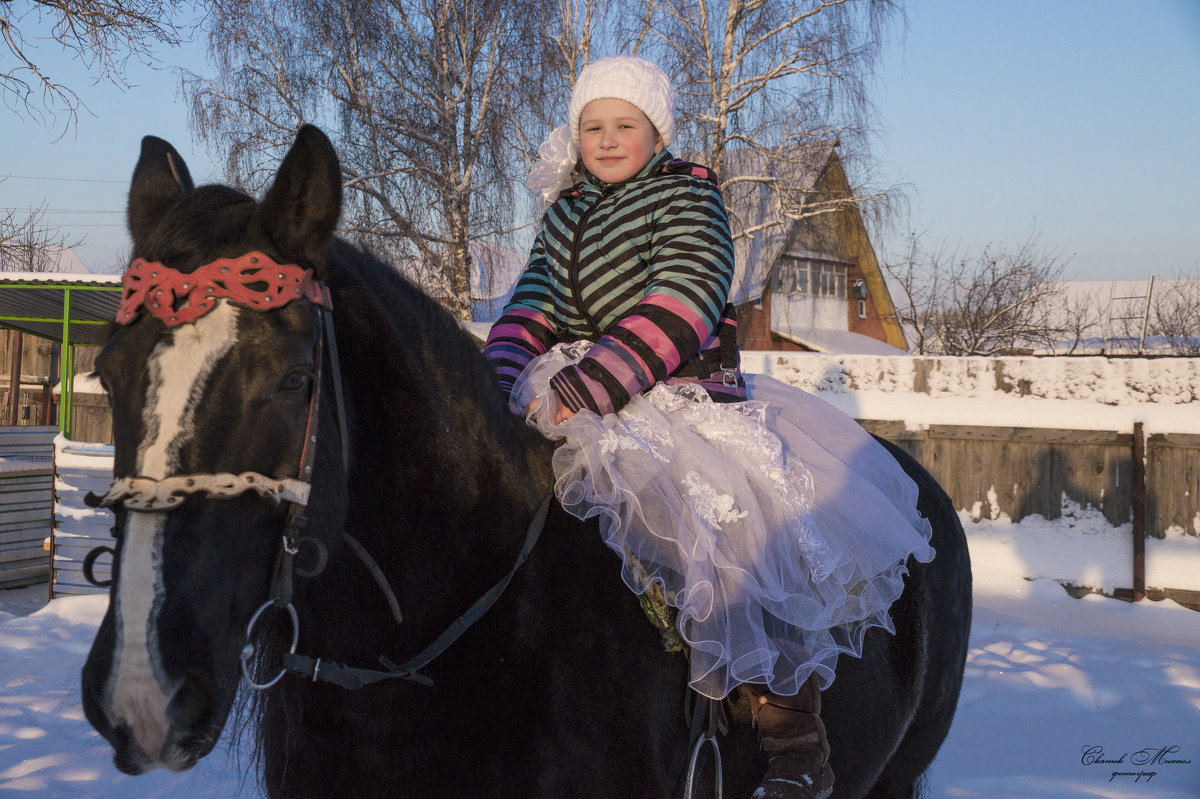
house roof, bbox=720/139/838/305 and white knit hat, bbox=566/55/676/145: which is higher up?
house roof, bbox=720/139/838/305

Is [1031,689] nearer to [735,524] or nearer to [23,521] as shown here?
[735,524]

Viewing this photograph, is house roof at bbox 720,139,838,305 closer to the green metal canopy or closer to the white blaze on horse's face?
the green metal canopy

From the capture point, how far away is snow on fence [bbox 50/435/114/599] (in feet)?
26.2

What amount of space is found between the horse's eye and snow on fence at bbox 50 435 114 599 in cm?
753

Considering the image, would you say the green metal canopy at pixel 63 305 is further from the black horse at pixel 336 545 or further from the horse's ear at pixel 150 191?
the black horse at pixel 336 545

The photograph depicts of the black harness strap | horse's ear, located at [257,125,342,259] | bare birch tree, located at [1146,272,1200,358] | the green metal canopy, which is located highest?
bare birch tree, located at [1146,272,1200,358]

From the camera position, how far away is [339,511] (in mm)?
Result: 1557

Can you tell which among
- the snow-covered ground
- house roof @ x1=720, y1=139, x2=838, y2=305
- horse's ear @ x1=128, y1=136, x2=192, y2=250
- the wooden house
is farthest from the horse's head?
the wooden house

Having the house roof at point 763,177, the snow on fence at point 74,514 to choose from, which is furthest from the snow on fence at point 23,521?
the house roof at point 763,177

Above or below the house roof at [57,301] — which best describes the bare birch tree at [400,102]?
above

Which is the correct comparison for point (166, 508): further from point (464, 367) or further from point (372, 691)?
point (464, 367)

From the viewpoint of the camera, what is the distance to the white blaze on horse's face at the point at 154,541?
1254mm

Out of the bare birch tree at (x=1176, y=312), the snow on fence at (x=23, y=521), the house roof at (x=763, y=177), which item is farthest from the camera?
the bare birch tree at (x=1176, y=312)

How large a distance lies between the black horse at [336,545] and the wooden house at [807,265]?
14.3 m
